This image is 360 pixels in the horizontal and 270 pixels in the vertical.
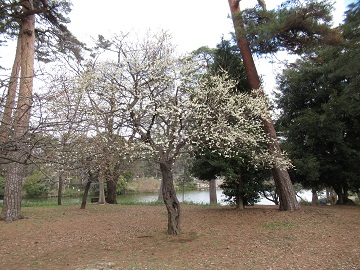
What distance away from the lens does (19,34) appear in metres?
9.75

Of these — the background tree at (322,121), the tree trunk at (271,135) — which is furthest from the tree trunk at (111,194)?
the tree trunk at (271,135)

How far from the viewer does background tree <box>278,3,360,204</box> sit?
10461 millimetres

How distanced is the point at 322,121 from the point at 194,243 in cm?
734

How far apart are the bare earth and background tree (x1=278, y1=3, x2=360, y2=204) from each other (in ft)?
9.50

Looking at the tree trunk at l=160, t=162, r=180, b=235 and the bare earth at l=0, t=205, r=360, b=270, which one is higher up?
the tree trunk at l=160, t=162, r=180, b=235

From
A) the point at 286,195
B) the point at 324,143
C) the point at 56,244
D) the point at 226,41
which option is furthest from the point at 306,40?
the point at 56,244

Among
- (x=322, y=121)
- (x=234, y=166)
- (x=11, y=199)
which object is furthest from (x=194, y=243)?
(x=322, y=121)

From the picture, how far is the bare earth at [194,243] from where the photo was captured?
4672 millimetres

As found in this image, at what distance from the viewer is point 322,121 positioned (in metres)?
10.5

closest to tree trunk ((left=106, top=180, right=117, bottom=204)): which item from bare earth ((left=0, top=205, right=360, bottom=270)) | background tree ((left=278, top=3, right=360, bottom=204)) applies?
bare earth ((left=0, top=205, right=360, bottom=270))

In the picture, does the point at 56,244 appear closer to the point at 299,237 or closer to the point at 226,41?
the point at 299,237

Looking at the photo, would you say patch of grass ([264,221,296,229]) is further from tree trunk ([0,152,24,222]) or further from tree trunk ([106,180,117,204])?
tree trunk ([106,180,117,204])

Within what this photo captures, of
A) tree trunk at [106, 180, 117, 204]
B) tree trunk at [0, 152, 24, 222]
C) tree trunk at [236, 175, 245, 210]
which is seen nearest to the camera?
tree trunk at [0, 152, 24, 222]

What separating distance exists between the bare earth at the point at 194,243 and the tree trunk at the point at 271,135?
0.67 meters
